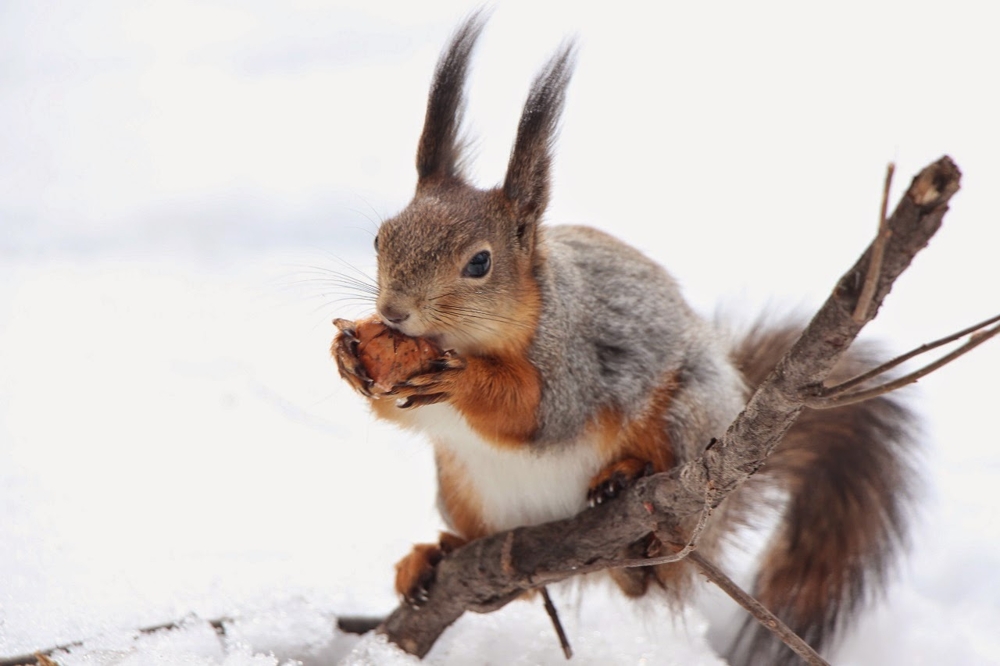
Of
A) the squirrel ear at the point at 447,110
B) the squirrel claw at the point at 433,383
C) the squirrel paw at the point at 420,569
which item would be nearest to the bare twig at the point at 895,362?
the squirrel claw at the point at 433,383

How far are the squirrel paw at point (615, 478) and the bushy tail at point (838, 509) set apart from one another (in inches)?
15.7

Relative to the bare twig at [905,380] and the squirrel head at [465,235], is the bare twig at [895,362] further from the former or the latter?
the squirrel head at [465,235]

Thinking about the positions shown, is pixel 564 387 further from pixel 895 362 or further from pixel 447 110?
pixel 895 362

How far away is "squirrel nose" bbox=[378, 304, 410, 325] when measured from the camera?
4.01ft

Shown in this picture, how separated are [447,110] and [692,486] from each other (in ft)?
1.96

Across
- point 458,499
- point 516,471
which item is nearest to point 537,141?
point 516,471

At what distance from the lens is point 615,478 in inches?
54.6

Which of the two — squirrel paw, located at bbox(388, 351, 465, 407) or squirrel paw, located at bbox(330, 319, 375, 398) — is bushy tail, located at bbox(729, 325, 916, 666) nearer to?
squirrel paw, located at bbox(388, 351, 465, 407)

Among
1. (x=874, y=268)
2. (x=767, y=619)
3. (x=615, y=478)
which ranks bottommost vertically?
(x=767, y=619)

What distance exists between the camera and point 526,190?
1.36 meters

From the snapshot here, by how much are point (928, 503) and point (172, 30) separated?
6.48 ft

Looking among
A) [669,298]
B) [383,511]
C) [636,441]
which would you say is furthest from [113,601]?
[669,298]

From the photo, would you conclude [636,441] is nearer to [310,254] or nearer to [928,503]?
[928,503]

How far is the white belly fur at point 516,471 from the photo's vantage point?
1.40 m
